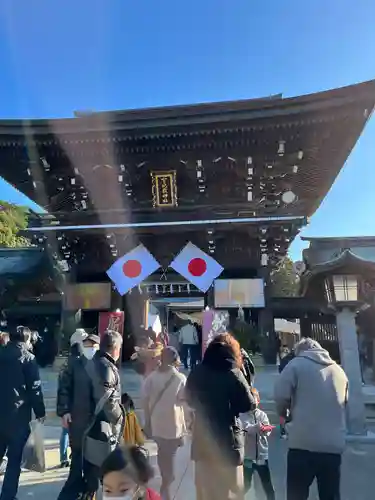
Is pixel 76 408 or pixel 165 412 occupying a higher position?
pixel 76 408

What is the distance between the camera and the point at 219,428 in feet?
8.98

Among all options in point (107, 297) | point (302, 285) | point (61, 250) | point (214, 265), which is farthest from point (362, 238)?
point (61, 250)

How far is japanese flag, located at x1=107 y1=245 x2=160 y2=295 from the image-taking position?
30.2 feet

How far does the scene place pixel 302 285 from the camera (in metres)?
10.1

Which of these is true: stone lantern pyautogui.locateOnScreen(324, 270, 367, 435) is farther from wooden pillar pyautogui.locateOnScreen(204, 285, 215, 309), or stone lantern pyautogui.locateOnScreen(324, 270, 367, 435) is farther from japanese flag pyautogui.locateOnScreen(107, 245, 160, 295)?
japanese flag pyautogui.locateOnScreen(107, 245, 160, 295)

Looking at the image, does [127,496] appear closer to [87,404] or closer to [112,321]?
[87,404]

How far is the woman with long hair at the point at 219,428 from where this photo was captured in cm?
274

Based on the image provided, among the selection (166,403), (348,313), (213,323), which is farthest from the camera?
(213,323)

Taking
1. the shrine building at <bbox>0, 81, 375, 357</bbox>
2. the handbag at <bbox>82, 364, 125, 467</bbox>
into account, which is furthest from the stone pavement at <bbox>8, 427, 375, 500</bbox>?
the shrine building at <bbox>0, 81, 375, 357</bbox>

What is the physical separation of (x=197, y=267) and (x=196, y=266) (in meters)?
0.04

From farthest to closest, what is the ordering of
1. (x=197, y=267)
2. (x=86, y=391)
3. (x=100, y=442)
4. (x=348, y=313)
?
(x=197, y=267) < (x=348, y=313) < (x=86, y=391) < (x=100, y=442)

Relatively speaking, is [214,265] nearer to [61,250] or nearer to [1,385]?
[61,250]

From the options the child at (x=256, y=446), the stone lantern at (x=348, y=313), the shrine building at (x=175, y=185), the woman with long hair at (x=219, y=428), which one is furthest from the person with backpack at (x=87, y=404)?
the shrine building at (x=175, y=185)

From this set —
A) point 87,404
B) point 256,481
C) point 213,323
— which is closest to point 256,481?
point 256,481
